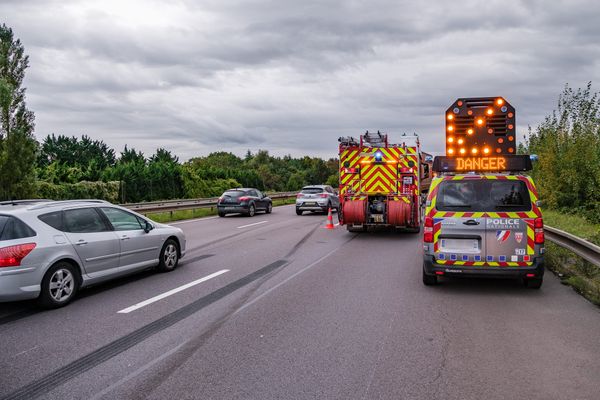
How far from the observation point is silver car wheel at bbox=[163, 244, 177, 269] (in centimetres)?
925

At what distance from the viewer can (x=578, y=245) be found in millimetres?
8188

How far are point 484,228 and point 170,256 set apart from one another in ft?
18.3

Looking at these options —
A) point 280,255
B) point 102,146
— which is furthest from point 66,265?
point 102,146

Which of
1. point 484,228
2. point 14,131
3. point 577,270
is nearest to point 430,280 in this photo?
point 484,228

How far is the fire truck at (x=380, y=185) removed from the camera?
14.8 metres

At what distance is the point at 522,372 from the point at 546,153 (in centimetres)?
1885

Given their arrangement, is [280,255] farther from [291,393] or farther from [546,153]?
[546,153]

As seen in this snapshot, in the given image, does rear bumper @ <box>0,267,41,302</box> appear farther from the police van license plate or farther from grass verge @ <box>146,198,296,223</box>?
grass verge @ <box>146,198,296,223</box>

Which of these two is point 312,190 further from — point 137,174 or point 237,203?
point 137,174

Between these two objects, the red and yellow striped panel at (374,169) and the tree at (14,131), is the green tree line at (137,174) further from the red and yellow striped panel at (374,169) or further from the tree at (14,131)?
the red and yellow striped panel at (374,169)

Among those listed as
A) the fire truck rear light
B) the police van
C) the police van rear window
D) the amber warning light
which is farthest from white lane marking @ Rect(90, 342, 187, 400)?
the amber warning light

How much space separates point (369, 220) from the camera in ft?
49.6

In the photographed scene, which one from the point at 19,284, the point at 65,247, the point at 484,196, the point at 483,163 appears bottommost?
the point at 19,284

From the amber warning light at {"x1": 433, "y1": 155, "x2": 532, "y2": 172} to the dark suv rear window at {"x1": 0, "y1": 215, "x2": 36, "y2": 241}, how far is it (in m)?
6.38
